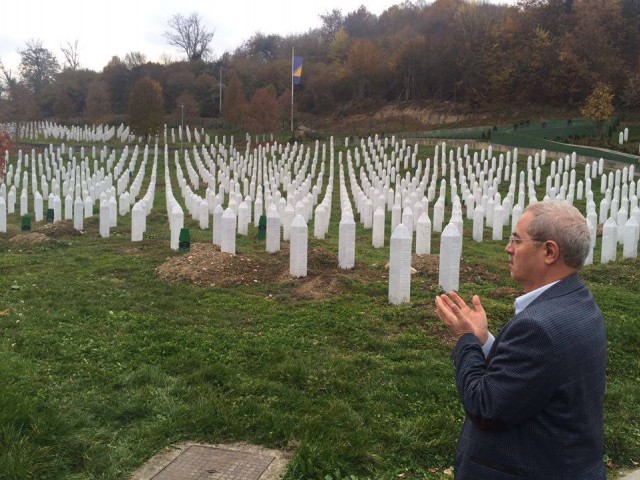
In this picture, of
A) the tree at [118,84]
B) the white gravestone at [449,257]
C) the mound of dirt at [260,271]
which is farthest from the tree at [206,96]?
the white gravestone at [449,257]

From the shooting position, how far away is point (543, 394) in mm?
2293

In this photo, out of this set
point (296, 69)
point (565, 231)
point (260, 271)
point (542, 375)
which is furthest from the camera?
point (296, 69)

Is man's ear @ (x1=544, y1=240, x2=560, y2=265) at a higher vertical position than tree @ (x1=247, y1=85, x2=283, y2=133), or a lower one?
lower

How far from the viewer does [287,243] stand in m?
12.1

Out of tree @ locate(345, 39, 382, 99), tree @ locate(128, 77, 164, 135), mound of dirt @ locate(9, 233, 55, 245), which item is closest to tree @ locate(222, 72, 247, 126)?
tree @ locate(128, 77, 164, 135)

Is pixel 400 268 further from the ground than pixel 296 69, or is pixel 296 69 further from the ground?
pixel 296 69

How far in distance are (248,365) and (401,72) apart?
66.5 metres

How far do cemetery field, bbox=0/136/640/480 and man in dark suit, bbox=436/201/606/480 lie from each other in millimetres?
1638

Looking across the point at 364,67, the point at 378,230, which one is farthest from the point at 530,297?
the point at 364,67

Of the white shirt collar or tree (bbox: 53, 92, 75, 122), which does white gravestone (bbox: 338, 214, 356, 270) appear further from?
tree (bbox: 53, 92, 75, 122)

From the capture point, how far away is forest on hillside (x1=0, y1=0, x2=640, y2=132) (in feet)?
174

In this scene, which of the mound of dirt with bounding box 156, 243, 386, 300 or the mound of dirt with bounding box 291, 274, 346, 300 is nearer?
the mound of dirt with bounding box 291, 274, 346, 300

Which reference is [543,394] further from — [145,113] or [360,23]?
[360,23]

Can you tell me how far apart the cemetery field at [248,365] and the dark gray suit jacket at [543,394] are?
1.65m
